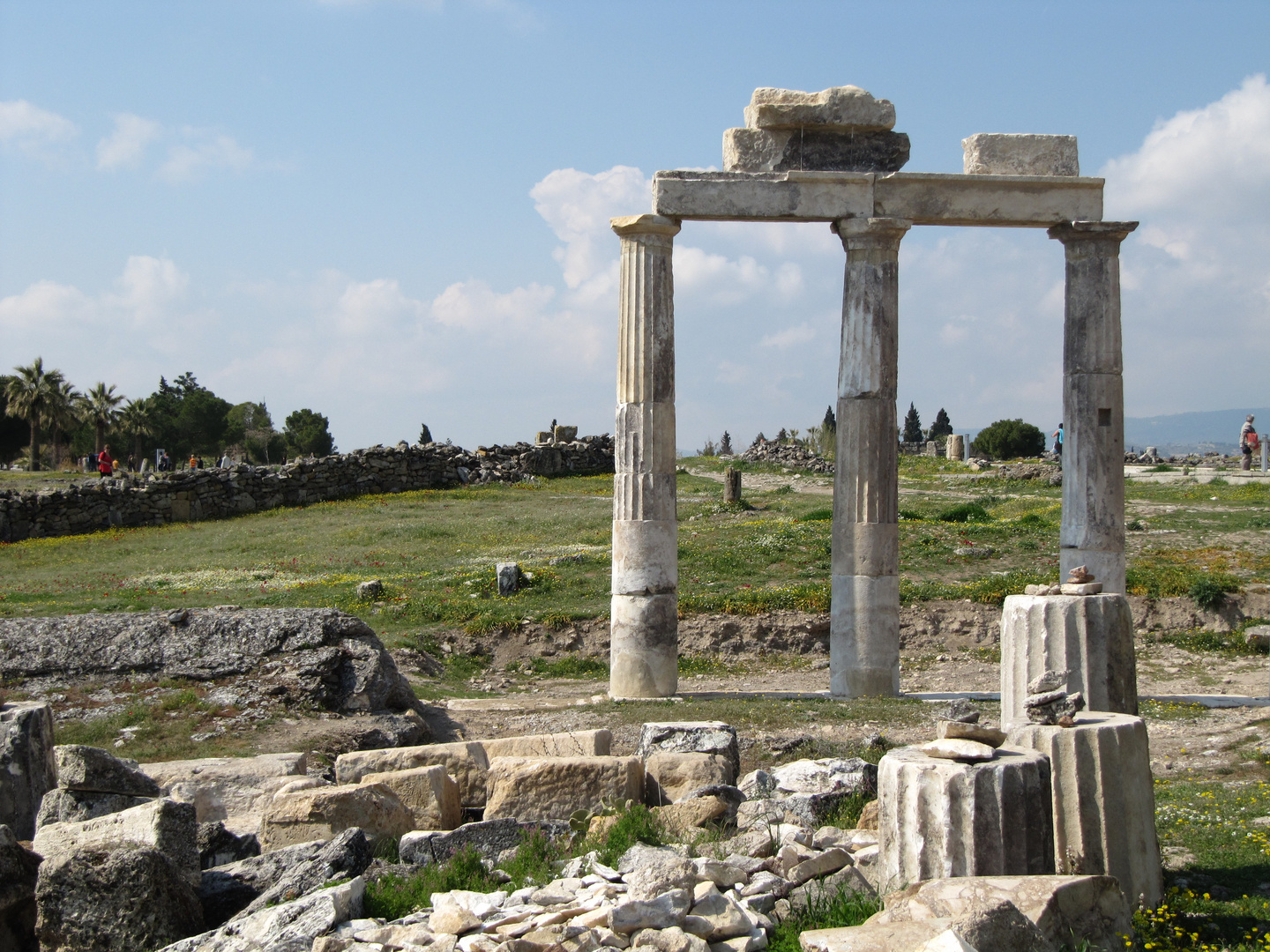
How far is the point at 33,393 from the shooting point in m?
57.8

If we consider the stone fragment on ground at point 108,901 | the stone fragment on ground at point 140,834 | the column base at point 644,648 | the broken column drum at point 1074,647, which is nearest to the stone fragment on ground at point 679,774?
the broken column drum at point 1074,647

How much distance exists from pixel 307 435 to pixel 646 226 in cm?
5638

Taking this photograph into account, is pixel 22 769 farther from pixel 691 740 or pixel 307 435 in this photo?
pixel 307 435

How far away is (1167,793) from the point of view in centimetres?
880

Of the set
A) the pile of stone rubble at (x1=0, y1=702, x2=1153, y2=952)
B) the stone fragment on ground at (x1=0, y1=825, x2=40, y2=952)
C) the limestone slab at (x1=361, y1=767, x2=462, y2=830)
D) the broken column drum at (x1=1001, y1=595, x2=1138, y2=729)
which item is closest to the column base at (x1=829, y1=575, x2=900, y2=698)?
the pile of stone rubble at (x1=0, y1=702, x2=1153, y2=952)

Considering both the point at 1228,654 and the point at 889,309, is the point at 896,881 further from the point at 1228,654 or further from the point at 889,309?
the point at 1228,654

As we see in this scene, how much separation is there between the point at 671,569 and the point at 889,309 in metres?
3.93

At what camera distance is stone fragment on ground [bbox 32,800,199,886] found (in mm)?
6715

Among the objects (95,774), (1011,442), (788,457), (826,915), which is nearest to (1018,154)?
(826,915)

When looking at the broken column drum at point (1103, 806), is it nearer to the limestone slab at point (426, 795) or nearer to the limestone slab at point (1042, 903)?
the limestone slab at point (1042, 903)

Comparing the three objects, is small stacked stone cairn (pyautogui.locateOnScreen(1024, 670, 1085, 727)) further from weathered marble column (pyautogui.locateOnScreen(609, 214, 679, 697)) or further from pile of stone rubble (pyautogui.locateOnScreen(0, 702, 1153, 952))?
weathered marble column (pyautogui.locateOnScreen(609, 214, 679, 697))

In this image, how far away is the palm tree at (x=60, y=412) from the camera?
5856 cm

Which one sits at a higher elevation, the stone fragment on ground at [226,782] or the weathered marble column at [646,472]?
the weathered marble column at [646,472]

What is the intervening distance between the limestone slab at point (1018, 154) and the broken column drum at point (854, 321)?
2cm
